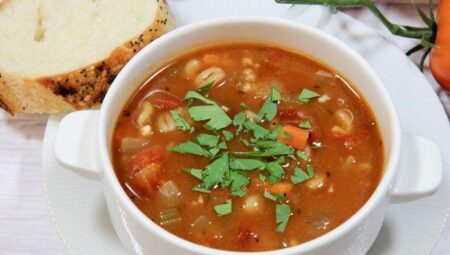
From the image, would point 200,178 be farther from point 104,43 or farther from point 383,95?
point 104,43

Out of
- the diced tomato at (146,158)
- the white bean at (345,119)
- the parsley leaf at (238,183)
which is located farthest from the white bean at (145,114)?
the white bean at (345,119)

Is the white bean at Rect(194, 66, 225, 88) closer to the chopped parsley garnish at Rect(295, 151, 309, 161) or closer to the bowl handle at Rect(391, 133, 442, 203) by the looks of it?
the chopped parsley garnish at Rect(295, 151, 309, 161)

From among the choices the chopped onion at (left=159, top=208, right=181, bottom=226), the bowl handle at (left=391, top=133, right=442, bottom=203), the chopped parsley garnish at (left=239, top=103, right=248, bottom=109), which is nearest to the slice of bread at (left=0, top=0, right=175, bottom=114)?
the chopped parsley garnish at (left=239, top=103, right=248, bottom=109)

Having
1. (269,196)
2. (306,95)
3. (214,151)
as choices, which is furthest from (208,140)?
(306,95)

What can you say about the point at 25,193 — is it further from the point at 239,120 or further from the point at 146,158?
the point at 239,120

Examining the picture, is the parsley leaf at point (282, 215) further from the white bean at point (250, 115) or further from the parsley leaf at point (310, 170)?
the white bean at point (250, 115)
